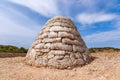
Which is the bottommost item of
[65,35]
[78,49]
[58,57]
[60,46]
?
[58,57]

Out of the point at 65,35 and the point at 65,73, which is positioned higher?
the point at 65,35

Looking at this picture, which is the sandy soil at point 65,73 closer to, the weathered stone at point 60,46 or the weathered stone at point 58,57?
the weathered stone at point 58,57

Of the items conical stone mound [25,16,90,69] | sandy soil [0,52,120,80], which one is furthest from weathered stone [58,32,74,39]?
sandy soil [0,52,120,80]

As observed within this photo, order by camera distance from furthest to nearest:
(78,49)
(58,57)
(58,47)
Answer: (78,49) → (58,47) → (58,57)

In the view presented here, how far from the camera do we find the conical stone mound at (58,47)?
9.99m

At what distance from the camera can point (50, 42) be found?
10.5 m

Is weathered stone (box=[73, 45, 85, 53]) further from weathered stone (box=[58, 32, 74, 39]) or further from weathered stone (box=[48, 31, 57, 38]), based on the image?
weathered stone (box=[48, 31, 57, 38])

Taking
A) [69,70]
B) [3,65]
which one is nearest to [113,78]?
[69,70]

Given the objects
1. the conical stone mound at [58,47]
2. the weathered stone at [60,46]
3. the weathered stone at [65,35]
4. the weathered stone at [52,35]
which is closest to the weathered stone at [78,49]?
the conical stone mound at [58,47]

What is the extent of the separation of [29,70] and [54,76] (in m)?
1.43

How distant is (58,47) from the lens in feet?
33.6

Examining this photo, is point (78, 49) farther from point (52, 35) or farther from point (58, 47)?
point (52, 35)

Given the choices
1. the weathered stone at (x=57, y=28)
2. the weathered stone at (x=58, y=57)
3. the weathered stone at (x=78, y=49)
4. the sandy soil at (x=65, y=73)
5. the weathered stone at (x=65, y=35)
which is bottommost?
the sandy soil at (x=65, y=73)

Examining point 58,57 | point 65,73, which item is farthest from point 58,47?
point 65,73
